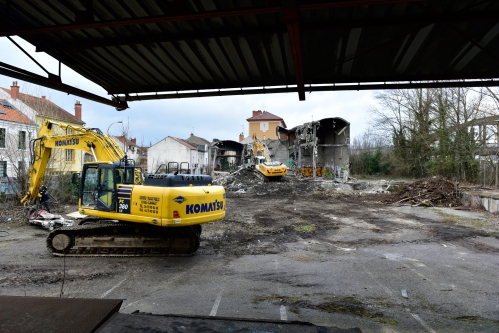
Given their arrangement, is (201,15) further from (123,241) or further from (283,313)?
(123,241)

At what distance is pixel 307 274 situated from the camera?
7129mm

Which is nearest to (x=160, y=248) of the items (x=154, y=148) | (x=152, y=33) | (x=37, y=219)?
(x=152, y=33)

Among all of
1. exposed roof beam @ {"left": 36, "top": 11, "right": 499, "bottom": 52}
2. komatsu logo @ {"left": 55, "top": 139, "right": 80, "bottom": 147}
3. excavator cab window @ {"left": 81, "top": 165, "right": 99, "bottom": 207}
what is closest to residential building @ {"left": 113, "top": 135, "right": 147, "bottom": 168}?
komatsu logo @ {"left": 55, "top": 139, "right": 80, "bottom": 147}

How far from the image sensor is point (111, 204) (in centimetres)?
809

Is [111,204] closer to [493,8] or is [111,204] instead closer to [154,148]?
[493,8]

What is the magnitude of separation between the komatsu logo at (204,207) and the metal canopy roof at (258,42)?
110 inches

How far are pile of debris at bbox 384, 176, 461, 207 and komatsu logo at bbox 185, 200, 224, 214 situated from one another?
47.2ft

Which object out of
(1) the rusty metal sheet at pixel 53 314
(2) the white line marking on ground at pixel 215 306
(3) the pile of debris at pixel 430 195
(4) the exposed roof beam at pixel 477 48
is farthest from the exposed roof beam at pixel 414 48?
(3) the pile of debris at pixel 430 195

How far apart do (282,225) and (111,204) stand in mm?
Result: 6948

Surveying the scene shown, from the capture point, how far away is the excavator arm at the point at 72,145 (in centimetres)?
1006

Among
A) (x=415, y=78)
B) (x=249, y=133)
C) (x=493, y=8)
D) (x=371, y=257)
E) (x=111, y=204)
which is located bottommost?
(x=371, y=257)

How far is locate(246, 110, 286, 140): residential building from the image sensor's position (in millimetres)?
75438

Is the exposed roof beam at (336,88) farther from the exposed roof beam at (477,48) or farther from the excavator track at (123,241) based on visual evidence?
the excavator track at (123,241)

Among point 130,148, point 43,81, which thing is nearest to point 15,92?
point 130,148
